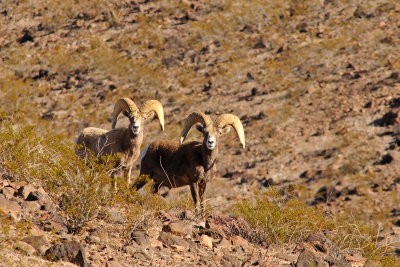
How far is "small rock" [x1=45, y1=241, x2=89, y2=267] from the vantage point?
576 cm

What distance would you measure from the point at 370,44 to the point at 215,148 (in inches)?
931

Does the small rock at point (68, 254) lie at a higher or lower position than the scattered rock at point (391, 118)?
higher

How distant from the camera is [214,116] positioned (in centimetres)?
2602

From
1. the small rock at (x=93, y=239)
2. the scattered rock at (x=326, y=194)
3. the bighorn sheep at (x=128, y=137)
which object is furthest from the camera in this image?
the scattered rock at (x=326, y=194)

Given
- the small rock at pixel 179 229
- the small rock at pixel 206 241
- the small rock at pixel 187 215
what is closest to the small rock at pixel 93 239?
the small rock at pixel 179 229

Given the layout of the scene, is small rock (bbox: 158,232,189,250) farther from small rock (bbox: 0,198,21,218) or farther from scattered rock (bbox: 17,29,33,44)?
scattered rock (bbox: 17,29,33,44)

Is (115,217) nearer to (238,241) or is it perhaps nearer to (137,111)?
(238,241)

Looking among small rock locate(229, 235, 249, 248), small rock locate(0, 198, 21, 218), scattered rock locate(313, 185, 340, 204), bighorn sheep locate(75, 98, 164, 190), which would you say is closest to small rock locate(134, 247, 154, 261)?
small rock locate(0, 198, 21, 218)

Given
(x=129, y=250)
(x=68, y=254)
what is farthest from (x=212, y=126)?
(x=68, y=254)

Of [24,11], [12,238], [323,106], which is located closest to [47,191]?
[12,238]

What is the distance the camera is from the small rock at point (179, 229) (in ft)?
25.0

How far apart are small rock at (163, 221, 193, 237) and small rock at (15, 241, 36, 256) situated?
2256 mm

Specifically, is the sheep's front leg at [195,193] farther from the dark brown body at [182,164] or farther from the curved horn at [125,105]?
the curved horn at [125,105]

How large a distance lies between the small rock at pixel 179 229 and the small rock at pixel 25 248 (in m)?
2.26
